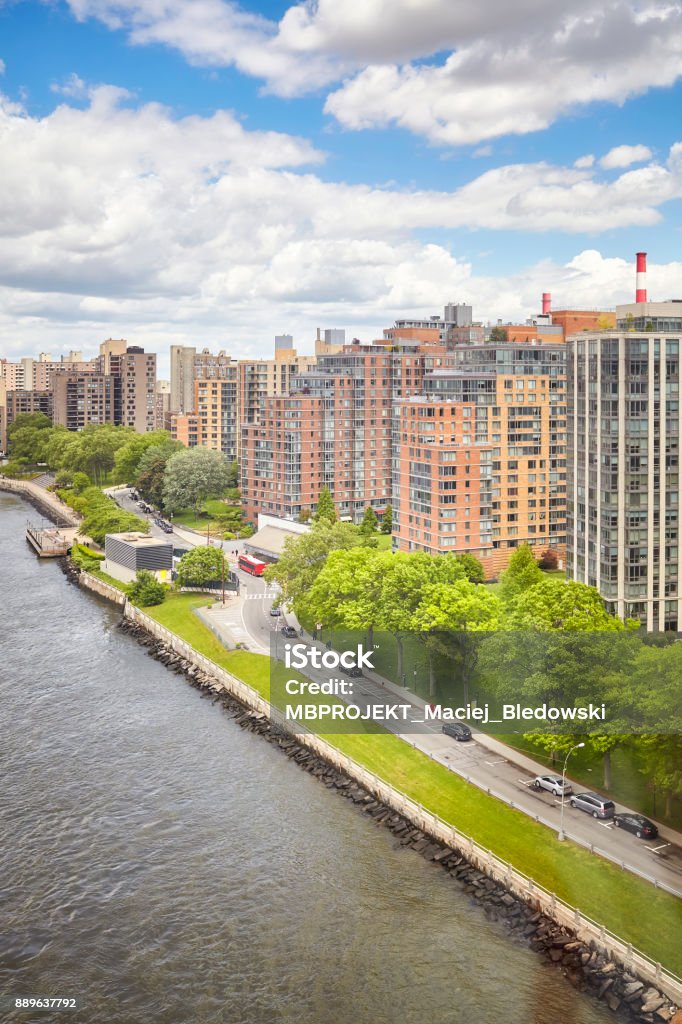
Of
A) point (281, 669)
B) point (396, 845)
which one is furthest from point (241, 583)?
point (396, 845)

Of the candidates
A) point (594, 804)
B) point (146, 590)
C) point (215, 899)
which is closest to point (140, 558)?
point (146, 590)

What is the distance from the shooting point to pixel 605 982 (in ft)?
149

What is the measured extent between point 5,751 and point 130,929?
27.0 m

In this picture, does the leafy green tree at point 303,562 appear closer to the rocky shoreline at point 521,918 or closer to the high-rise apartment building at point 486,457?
the high-rise apartment building at point 486,457

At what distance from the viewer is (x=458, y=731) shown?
71062 millimetres

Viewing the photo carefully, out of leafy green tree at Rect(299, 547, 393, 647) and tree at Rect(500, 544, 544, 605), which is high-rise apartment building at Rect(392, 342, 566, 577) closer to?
tree at Rect(500, 544, 544, 605)

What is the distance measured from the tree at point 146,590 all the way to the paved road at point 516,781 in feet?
81.5

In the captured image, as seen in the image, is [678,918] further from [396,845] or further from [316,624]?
[316,624]

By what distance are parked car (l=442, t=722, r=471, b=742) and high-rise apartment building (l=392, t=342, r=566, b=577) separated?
42327mm

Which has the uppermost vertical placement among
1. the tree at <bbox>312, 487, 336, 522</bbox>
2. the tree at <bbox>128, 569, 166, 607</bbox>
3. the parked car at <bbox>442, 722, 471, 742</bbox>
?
the tree at <bbox>312, 487, 336, 522</bbox>

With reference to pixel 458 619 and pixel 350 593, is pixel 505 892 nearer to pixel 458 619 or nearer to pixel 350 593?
pixel 458 619

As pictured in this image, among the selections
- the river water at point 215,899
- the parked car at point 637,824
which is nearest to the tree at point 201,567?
the river water at point 215,899

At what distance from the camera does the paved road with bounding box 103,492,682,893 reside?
173 feet

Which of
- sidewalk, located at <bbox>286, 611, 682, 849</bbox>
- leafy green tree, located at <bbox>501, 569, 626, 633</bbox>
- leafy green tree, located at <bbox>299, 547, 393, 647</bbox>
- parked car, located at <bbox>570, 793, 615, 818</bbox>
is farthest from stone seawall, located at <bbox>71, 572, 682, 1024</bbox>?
leafy green tree, located at <bbox>501, 569, 626, 633</bbox>
